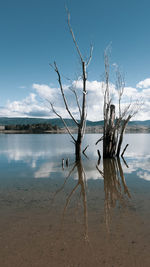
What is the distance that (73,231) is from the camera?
165 inches

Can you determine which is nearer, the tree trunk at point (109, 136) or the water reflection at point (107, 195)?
the water reflection at point (107, 195)

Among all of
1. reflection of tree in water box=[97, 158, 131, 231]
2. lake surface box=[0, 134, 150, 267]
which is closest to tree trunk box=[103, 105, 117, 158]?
reflection of tree in water box=[97, 158, 131, 231]

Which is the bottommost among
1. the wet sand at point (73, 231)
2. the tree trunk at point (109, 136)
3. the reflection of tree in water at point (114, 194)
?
the reflection of tree in water at point (114, 194)

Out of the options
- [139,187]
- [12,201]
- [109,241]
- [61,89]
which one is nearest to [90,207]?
[109,241]

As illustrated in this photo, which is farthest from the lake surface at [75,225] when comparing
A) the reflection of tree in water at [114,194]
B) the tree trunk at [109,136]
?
the tree trunk at [109,136]

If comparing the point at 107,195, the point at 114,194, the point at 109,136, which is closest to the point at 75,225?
the point at 107,195

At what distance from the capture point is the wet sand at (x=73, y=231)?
3.27m

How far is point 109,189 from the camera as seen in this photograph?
7.73 m

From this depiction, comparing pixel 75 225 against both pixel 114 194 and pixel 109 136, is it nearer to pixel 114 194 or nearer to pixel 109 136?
pixel 114 194

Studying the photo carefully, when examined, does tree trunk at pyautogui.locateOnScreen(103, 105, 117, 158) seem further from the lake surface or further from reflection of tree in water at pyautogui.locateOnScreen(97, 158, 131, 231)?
the lake surface

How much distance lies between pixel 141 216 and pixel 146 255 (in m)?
1.73

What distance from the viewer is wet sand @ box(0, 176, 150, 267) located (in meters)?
3.27

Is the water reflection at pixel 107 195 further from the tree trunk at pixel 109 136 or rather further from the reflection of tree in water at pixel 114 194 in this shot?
the tree trunk at pixel 109 136

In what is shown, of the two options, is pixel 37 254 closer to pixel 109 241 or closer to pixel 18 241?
pixel 18 241
